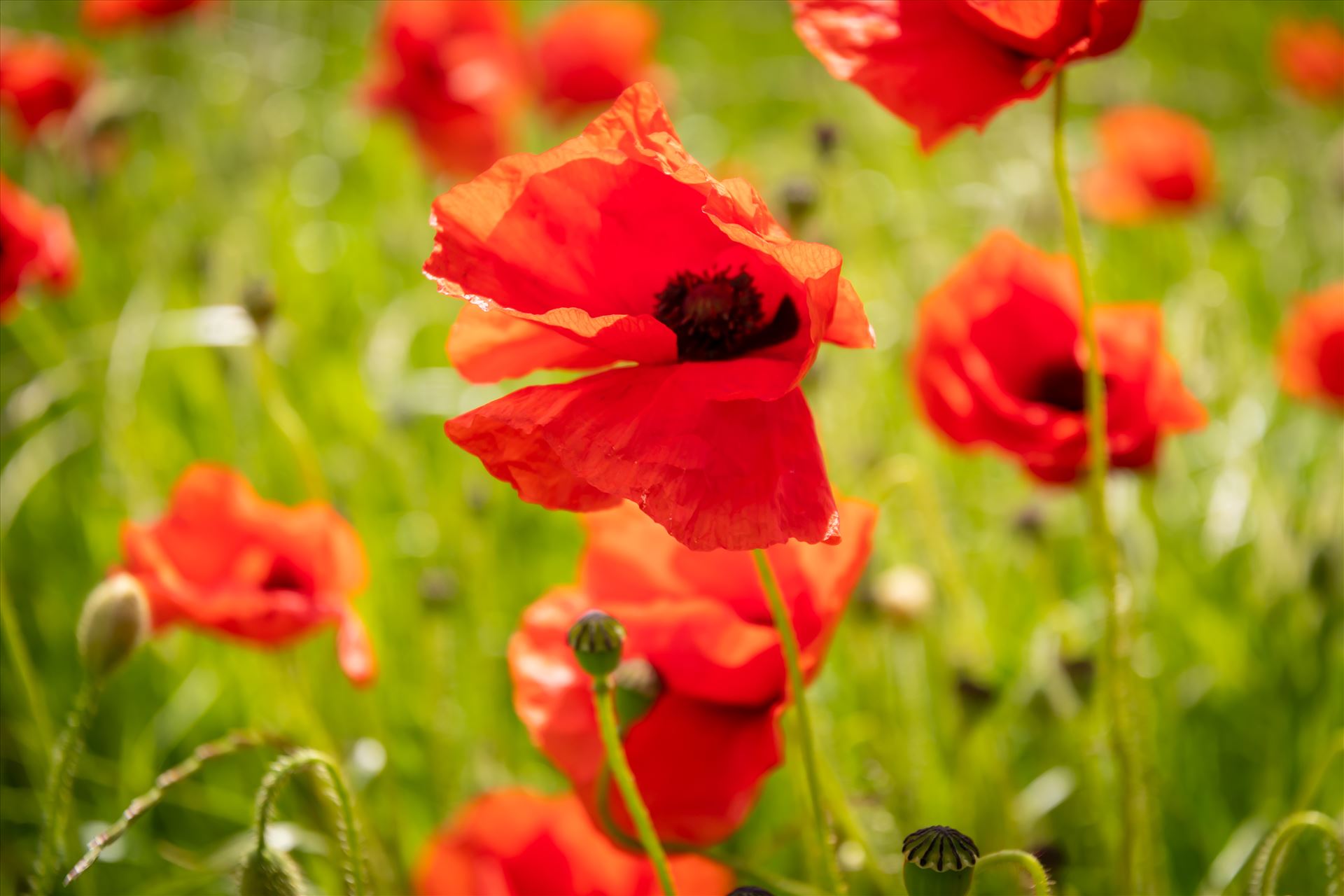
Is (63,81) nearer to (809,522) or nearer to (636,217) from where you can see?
(636,217)

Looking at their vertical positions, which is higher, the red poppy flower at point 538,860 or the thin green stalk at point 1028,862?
the thin green stalk at point 1028,862

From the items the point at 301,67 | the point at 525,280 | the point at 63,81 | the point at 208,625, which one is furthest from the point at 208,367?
the point at 301,67

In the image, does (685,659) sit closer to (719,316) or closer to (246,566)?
(719,316)

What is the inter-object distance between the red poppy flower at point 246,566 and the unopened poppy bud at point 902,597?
293 millimetres

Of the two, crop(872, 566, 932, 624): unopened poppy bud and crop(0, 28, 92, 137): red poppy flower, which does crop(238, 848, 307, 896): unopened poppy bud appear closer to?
crop(872, 566, 932, 624): unopened poppy bud

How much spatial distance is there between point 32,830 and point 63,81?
824mm

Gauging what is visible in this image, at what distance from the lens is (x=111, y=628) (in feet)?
1.79

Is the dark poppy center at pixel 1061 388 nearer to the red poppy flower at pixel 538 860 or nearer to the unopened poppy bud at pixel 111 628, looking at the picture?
the red poppy flower at pixel 538 860

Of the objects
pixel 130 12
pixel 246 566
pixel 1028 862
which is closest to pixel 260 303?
pixel 246 566

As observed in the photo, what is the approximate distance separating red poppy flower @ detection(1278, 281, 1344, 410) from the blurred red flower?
0.94 meters

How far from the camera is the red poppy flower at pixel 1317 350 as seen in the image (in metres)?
0.93

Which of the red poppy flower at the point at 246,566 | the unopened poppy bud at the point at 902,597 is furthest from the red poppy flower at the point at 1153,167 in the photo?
the red poppy flower at the point at 246,566

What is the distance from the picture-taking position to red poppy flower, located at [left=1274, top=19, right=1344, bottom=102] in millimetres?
1721

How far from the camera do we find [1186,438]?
128 cm
